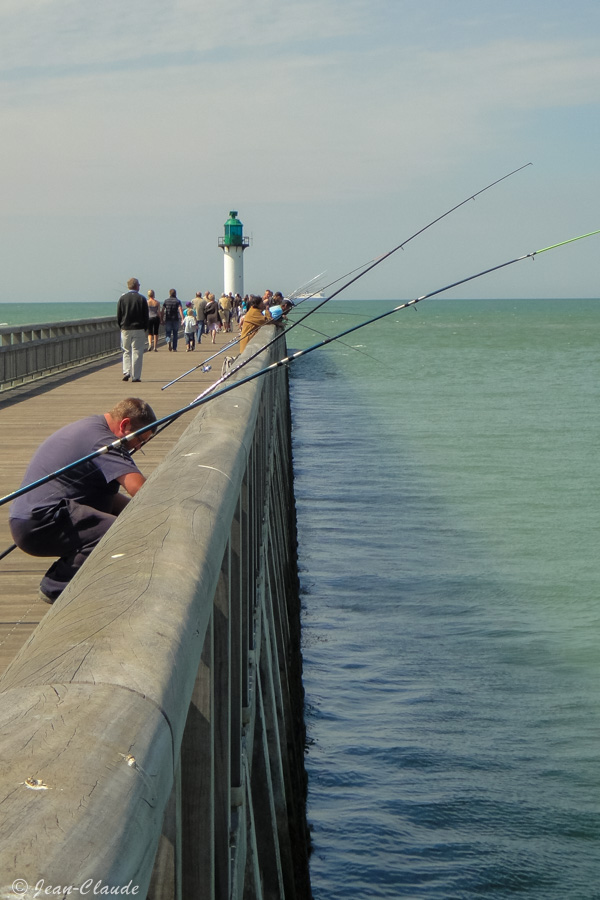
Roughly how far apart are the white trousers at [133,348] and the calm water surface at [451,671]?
3.61m

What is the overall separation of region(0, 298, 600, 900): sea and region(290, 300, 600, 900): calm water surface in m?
0.02

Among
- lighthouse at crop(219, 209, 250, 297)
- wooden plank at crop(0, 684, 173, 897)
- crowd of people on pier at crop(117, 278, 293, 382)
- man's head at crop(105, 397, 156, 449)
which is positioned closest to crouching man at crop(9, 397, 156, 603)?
man's head at crop(105, 397, 156, 449)

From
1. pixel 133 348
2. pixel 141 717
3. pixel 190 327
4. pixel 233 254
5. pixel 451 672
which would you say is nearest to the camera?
pixel 141 717

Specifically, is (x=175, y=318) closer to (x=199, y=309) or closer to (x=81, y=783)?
(x=199, y=309)

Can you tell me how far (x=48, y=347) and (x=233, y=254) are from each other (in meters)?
41.9

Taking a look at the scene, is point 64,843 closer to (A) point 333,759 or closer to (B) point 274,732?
(B) point 274,732

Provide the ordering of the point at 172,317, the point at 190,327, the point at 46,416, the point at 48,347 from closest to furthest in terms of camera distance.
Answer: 1. the point at 46,416
2. the point at 48,347
3. the point at 190,327
4. the point at 172,317

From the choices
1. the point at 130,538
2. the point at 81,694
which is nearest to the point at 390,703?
the point at 130,538

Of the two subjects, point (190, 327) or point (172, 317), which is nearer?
point (190, 327)

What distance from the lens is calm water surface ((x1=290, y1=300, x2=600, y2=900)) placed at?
6.78m

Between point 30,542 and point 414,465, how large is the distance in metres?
17.8

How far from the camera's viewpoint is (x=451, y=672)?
9.66m

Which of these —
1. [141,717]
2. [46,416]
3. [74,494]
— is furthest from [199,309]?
[141,717]

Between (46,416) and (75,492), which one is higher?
(75,492)
